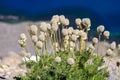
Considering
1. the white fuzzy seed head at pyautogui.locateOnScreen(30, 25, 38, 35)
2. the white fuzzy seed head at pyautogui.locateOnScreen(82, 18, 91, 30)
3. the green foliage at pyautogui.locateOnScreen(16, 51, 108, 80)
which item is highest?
the white fuzzy seed head at pyautogui.locateOnScreen(82, 18, 91, 30)

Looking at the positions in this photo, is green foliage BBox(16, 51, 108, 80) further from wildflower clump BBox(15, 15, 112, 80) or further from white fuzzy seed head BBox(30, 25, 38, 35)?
white fuzzy seed head BBox(30, 25, 38, 35)

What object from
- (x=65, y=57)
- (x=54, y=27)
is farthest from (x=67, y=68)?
(x=54, y=27)

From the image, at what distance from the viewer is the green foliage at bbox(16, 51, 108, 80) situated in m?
3.80

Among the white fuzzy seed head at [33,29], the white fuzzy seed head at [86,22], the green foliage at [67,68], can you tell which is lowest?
the green foliage at [67,68]

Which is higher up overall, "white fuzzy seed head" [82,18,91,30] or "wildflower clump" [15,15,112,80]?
"white fuzzy seed head" [82,18,91,30]

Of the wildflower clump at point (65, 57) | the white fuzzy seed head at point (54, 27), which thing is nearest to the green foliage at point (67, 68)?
the wildflower clump at point (65, 57)

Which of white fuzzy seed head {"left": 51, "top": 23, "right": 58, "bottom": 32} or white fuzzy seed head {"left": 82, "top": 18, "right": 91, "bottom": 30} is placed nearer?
white fuzzy seed head {"left": 51, "top": 23, "right": 58, "bottom": 32}

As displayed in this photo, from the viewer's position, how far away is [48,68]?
3.87 meters

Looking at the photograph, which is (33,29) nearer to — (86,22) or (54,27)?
(54,27)

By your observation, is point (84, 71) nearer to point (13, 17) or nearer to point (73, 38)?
point (73, 38)

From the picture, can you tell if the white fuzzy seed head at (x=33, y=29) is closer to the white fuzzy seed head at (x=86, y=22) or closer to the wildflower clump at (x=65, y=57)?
the wildflower clump at (x=65, y=57)

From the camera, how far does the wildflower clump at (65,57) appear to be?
12.3ft

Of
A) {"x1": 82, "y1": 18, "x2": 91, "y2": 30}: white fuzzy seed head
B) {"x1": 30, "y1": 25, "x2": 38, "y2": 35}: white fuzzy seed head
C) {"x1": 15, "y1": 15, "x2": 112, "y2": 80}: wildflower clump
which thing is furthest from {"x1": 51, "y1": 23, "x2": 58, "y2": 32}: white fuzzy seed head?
{"x1": 82, "y1": 18, "x2": 91, "y2": 30}: white fuzzy seed head

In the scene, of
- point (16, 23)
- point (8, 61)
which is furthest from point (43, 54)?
point (16, 23)
